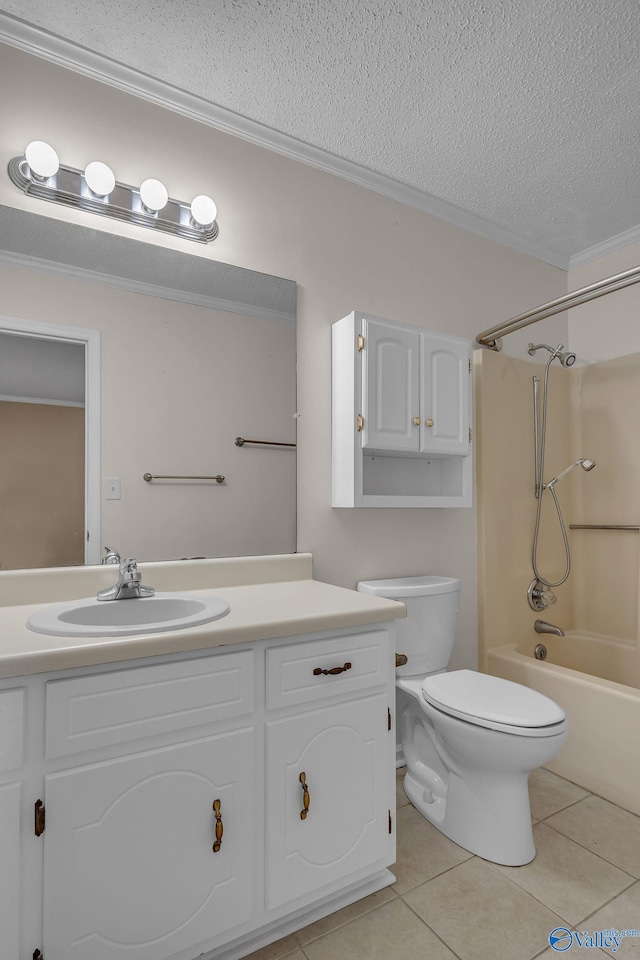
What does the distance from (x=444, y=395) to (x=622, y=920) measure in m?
1.69

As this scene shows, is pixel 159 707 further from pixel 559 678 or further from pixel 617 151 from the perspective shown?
pixel 617 151

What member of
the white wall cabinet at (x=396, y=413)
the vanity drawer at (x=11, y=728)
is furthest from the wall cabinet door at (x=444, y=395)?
the vanity drawer at (x=11, y=728)

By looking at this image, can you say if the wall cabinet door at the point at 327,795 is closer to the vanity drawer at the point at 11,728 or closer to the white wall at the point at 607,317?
the vanity drawer at the point at 11,728

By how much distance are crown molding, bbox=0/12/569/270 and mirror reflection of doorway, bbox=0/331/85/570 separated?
34.0 inches

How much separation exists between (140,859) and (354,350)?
5.22ft

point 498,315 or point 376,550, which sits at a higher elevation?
point 498,315

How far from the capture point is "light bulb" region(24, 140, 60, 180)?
149cm

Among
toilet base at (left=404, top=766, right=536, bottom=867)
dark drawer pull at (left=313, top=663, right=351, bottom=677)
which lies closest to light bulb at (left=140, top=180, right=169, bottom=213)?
dark drawer pull at (left=313, top=663, right=351, bottom=677)

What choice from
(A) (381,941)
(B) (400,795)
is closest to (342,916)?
(A) (381,941)

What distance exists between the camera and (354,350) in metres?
1.91

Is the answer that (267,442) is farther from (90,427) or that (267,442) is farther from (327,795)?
(327,795)

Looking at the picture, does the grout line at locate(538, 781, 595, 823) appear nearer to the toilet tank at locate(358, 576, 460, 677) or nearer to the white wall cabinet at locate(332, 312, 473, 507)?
the toilet tank at locate(358, 576, 460, 677)

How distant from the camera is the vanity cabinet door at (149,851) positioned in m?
1.02

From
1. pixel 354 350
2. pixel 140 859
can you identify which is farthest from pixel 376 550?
pixel 140 859
